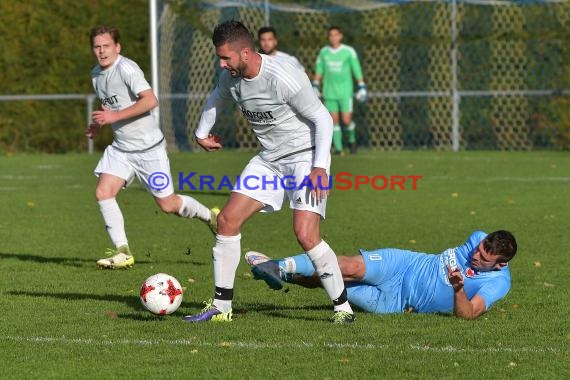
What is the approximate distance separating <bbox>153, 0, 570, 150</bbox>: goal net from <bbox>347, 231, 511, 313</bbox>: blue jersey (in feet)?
57.8

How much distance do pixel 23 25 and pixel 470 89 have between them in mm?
9212

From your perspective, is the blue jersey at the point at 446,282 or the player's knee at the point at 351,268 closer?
the blue jersey at the point at 446,282

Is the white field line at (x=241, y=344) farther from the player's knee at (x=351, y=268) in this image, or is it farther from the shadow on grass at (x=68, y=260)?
the shadow on grass at (x=68, y=260)

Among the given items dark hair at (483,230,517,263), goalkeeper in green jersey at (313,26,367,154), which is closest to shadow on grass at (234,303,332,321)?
dark hair at (483,230,517,263)

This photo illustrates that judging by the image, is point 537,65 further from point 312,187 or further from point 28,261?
point 312,187

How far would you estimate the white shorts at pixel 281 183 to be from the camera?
26.3 feet

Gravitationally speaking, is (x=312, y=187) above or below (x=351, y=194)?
above

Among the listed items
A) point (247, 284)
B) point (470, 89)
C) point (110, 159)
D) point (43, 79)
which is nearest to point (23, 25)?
point (43, 79)

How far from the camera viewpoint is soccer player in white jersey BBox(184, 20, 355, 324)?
784 cm

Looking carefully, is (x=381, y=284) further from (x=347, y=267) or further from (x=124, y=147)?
(x=124, y=147)

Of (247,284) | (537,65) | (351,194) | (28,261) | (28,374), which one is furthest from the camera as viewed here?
(537,65)

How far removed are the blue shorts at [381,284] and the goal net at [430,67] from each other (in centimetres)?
1757

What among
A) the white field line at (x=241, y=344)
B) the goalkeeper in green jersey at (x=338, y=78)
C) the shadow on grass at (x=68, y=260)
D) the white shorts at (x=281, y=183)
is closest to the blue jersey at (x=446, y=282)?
the white shorts at (x=281, y=183)

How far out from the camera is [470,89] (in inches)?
1051
